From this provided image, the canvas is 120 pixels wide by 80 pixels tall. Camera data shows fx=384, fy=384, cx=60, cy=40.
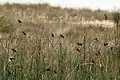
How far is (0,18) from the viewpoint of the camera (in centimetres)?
1113

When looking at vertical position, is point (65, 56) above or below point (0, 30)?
above

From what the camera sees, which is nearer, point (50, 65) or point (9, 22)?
point (50, 65)

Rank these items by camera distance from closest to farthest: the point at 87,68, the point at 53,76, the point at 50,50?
the point at 53,76
the point at 87,68
the point at 50,50

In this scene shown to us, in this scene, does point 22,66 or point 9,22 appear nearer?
point 22,66

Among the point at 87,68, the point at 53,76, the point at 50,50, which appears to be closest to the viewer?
the point at 53,76

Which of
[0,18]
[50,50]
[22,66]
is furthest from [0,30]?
[22,66]

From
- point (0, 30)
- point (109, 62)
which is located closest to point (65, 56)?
point (109, 62)

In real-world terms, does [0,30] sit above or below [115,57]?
below

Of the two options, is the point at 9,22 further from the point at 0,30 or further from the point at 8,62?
the point at 8,62

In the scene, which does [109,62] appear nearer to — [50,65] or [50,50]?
[50,65]

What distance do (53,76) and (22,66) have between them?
0.38m

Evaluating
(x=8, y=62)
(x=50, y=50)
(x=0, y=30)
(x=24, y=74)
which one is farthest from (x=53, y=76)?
(x=0, y=30)

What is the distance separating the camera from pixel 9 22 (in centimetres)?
1156

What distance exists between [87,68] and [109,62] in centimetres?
25
